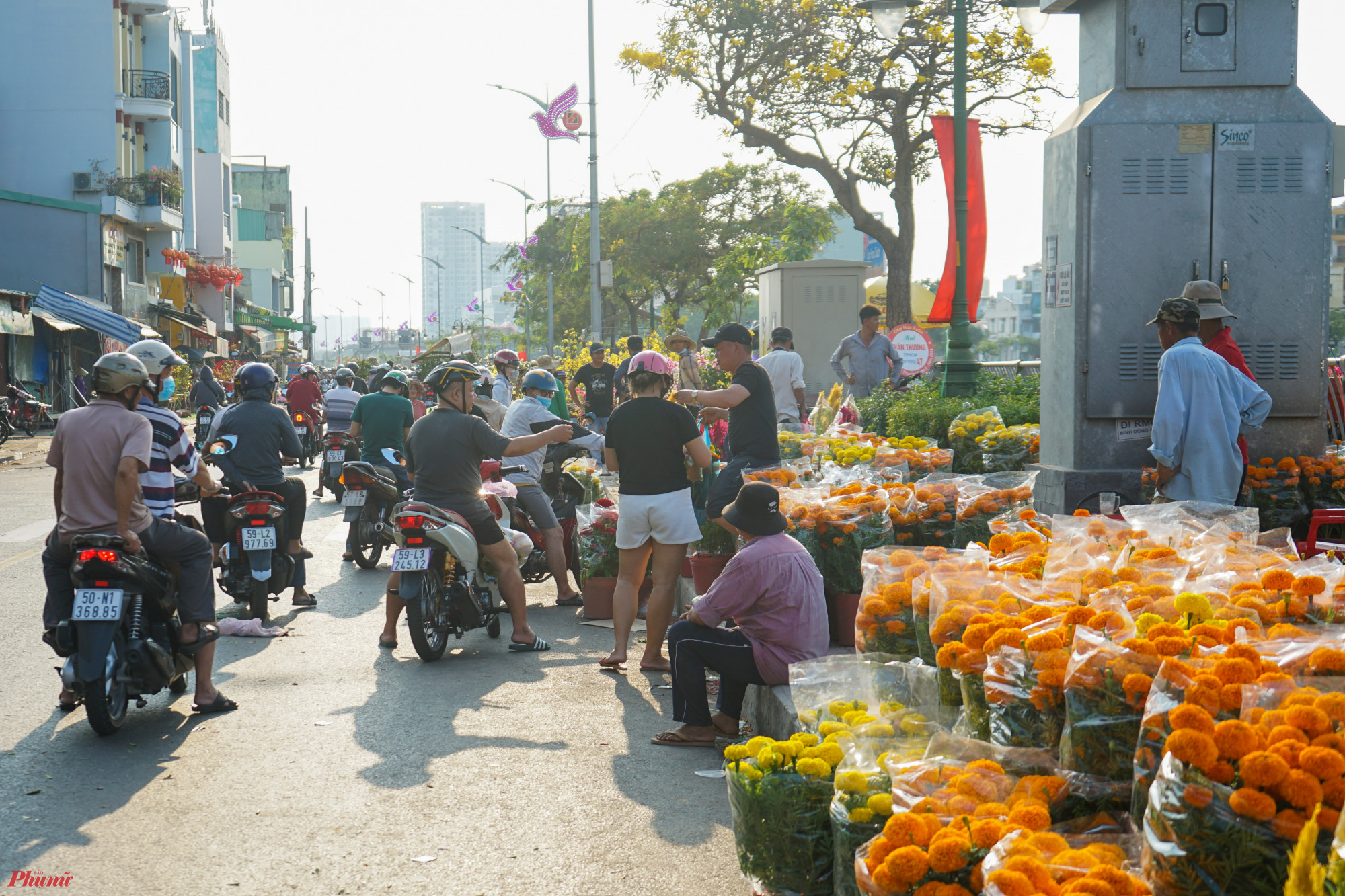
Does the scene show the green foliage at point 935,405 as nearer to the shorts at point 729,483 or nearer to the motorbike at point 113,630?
the shorts at point 729,483

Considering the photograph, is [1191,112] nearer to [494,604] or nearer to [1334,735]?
[494,604]

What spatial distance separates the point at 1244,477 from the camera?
6980mm

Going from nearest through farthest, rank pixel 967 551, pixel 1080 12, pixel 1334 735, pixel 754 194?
1. pixel 1334 735
2. pixel 967 551
3. pixel 1080 12
4. pixel 754 194

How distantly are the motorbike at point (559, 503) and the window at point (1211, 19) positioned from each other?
553 centimetres

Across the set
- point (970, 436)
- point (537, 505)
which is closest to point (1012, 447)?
point (970, 436)

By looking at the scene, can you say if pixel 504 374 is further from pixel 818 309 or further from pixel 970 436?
pixel 818 309

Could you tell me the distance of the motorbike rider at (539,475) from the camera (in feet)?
30.8

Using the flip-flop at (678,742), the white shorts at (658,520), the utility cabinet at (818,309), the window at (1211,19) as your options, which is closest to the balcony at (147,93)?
the utility cabinet at (818,309)

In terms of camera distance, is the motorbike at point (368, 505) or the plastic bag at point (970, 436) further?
the motorbike at point (368, 505)

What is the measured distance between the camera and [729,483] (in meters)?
7.95

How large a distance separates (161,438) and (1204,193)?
21.2 ft

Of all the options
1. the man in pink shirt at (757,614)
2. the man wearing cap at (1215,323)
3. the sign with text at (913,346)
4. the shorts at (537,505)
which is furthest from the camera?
the sign with text at (913,346)

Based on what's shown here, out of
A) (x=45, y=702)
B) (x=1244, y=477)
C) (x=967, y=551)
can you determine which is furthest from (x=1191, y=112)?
(x=45, y=702)

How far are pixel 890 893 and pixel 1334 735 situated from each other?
37.9 inches
